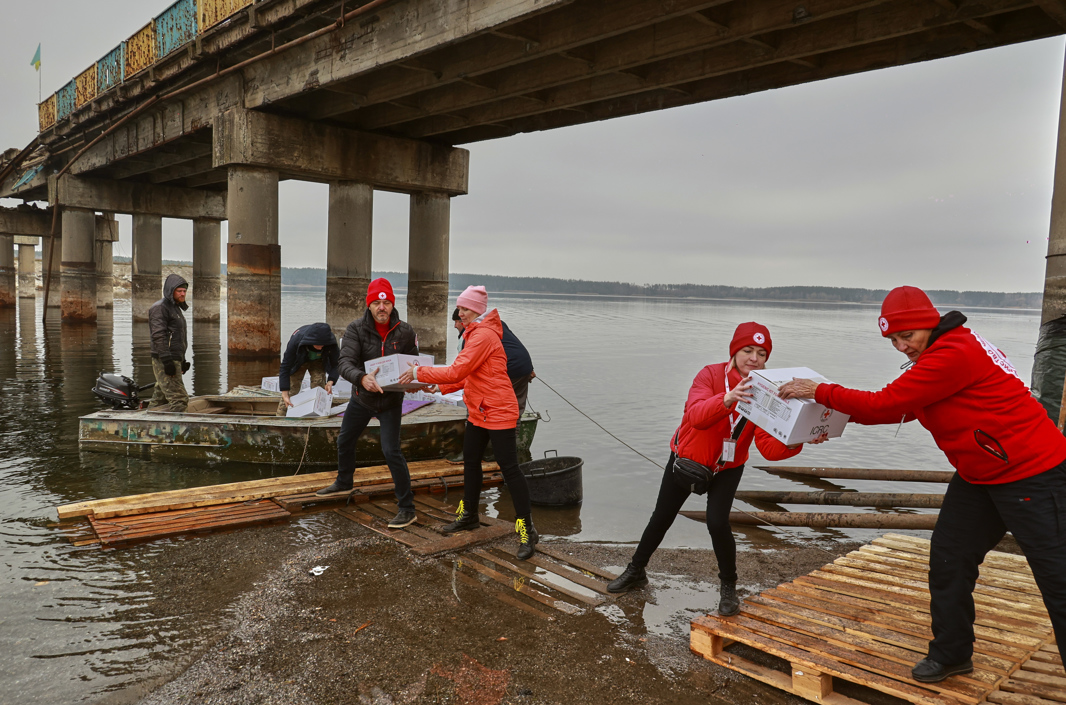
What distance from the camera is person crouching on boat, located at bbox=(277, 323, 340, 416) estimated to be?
770cm

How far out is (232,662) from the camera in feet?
12.2

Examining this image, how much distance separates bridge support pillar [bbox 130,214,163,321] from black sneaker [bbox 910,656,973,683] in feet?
111

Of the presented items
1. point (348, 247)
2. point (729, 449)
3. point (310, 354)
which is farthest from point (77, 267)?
point (729, 449)

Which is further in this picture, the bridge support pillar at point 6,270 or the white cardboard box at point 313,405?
the bridge support pillar at point 6,270

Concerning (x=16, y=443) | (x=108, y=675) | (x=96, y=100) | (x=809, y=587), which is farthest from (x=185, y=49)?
(x=809, y=587)

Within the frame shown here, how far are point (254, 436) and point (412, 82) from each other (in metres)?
9.34

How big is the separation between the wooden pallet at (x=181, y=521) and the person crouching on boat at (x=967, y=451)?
4.90m

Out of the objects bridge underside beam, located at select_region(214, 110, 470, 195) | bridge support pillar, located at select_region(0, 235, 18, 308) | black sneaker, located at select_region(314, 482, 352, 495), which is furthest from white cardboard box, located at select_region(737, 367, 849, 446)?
bridge support pillar, located at select_region(0, 235, 18, 308)

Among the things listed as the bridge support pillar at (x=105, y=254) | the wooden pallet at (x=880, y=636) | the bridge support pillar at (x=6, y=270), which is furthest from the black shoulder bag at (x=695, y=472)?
the bridge support pillar at (x=6, y=270)

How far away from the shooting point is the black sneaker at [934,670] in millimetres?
3281

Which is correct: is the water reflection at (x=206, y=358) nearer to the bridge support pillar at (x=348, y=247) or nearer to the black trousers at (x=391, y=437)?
the bridge support pillar at (x=348, y=247)

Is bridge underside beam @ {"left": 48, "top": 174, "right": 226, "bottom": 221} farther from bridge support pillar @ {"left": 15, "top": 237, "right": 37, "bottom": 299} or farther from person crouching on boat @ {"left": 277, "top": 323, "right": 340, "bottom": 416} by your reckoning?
bridge support pillar @ {"left": 15, "top": 237, "right": 37, "bottom": 299}

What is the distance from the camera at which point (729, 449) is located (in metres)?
4.07

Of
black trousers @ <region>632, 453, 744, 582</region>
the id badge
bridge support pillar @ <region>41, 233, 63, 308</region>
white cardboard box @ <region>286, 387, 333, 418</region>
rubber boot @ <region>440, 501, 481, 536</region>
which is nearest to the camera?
the id badge
